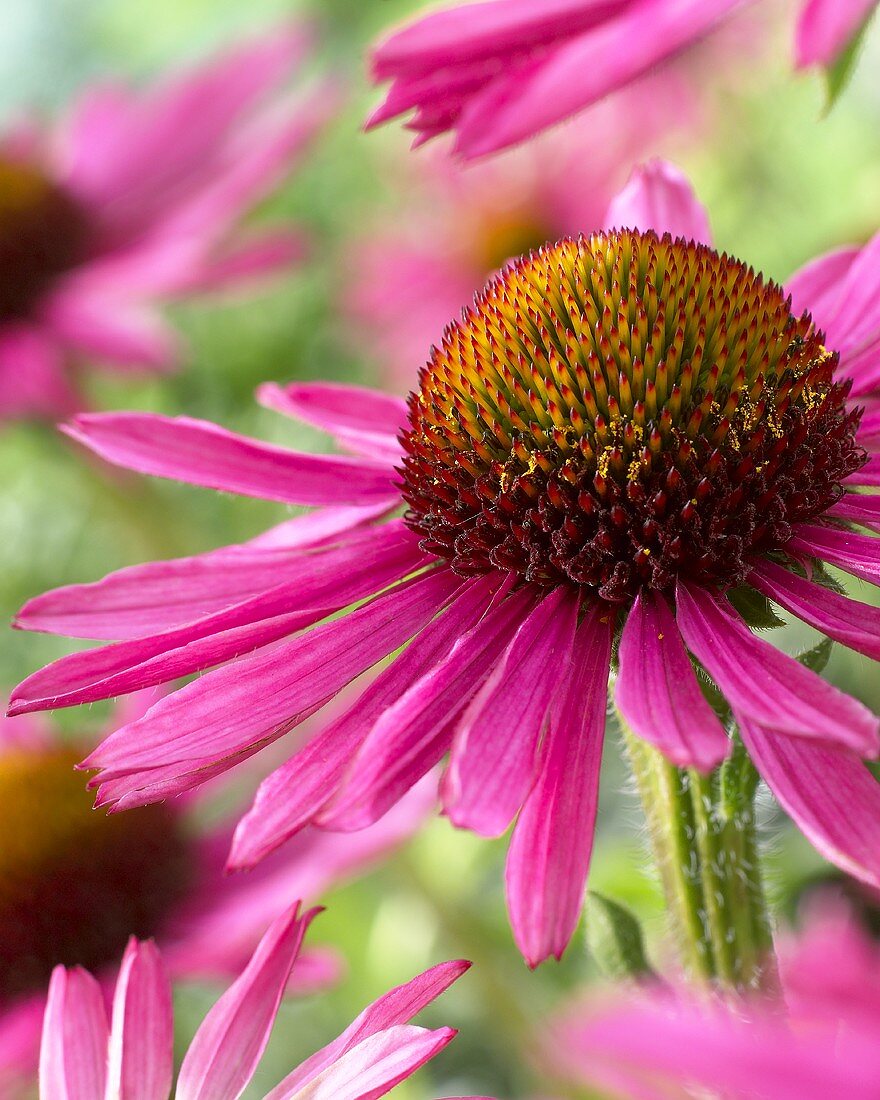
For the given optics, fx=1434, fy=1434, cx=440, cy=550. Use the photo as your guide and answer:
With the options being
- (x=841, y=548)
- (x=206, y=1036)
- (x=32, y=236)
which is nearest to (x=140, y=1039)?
(x=206, y=1036)

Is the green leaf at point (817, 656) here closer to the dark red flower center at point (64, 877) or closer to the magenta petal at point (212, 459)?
the magenta petal at point (212, 459)

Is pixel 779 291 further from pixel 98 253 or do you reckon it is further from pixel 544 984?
pixel 98 253

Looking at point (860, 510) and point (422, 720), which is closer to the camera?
point (422, 720)

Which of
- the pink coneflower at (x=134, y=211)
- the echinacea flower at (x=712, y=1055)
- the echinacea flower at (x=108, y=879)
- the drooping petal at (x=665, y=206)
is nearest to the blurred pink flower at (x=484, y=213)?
the pink coneflower at (x=134, y=211)

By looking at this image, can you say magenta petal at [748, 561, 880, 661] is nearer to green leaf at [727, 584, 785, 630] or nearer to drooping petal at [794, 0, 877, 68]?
green leaf at [727, 584, 785, 630]

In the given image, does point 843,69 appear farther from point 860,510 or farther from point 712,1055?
point 712,1055

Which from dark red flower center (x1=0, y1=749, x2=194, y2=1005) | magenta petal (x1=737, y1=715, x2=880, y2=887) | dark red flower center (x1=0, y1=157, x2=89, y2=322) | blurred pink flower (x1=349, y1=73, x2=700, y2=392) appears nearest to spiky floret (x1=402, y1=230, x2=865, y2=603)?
magenta petal (x1=737, y1=715, x2=880, y2=887)
